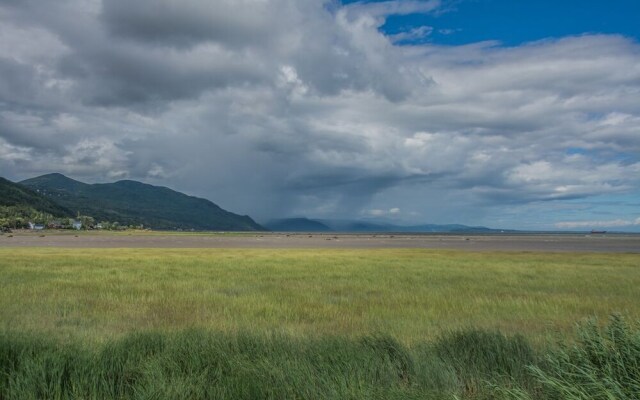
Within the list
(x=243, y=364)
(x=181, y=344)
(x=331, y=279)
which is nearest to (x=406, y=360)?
(x=243, y=364)

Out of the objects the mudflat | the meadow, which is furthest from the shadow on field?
the mudflat

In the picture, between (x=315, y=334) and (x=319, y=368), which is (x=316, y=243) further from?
(x=319, y=368)

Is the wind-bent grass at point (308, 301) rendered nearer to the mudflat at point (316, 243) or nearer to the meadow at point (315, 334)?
the meadow at point (315, 334)

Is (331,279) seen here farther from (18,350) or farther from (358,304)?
(18,350)

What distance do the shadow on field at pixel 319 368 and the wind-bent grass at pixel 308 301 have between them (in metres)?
1.84

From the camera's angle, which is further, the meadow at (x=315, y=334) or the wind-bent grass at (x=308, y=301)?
the wind-bent grass at (x=308, y=301)

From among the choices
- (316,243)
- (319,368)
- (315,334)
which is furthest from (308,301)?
(316,243)

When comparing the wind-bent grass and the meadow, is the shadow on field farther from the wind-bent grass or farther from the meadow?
the wind-bent grass

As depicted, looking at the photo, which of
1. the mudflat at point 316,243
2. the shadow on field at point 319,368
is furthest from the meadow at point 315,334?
the mudflat at point 316,243

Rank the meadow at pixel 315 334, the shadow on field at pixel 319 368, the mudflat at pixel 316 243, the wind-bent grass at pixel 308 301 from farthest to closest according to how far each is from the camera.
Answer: the mudflat at pixel 316 243
the wind-bent grass at pixel 308 301
the meadow at pixel 315 334
the shadow on field at pixel 319 368

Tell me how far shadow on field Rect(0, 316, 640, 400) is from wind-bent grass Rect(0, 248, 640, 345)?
6.02 feet

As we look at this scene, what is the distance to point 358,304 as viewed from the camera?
17.9 m

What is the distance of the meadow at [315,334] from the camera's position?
641 cm

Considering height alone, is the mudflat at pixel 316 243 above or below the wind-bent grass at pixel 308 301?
above
